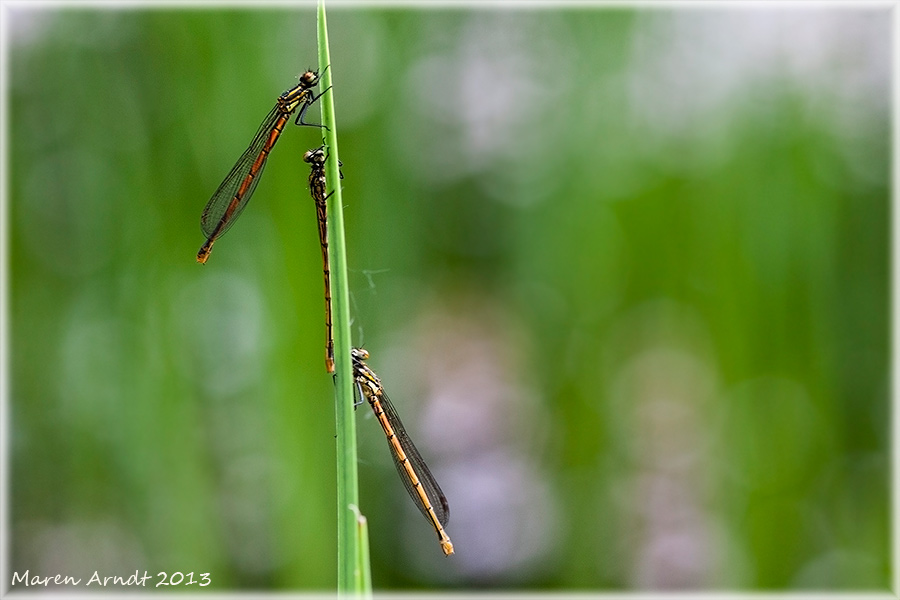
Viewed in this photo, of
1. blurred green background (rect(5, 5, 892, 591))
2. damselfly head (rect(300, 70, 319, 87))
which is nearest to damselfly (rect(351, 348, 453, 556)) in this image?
blurred green background (rect(5, 5, 892, 591))

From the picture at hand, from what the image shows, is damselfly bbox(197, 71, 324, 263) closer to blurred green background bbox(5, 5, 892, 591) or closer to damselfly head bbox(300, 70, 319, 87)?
damselfly head bbox(300, 70, 319, 87)

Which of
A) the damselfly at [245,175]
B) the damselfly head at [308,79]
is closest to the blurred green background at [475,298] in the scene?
the damselfly at [245,175]

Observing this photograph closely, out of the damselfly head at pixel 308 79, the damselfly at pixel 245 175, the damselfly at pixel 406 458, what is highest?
the damselfly head at pixel 308 79

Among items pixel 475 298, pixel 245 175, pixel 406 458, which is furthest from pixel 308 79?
pixel 475 298

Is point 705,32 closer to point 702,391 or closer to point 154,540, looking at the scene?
point 702,391

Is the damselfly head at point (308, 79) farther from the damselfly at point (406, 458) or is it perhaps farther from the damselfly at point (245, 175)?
the damselfly at point (406, 458)
